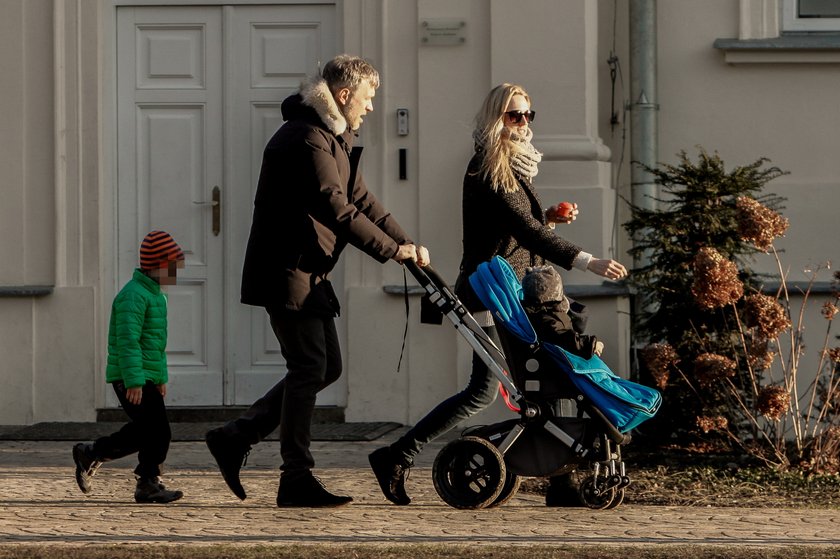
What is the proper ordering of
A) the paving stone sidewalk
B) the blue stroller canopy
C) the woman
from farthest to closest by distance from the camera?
the woman, the blue stroller canopy, the paving stone sidewalk

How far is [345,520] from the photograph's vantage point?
6262 millimetres

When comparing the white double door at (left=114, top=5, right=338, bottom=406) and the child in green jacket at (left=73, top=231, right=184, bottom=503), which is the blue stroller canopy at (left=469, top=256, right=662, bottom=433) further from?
the white double door at (left=114, top=5, right=338, bottom=406)

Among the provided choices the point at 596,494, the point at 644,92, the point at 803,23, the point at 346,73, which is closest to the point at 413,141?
the point at 644,92

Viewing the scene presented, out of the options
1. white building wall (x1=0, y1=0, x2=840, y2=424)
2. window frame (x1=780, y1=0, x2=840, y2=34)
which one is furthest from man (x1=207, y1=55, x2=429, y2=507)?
window frame (x1=780, y1=0, x2=840, y2=34)

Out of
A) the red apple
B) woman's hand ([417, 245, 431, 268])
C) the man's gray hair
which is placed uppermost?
the man's gray hair

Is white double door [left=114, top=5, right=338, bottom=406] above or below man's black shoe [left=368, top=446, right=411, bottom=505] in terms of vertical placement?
above

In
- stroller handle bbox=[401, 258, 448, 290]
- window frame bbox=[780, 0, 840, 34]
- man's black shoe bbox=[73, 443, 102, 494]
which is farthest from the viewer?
window frame bbox=[780, 0, 840, 34]

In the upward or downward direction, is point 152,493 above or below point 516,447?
below

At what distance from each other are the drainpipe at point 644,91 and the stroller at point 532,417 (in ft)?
10.8

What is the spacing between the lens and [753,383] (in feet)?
24.5

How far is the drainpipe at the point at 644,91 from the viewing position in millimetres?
9523

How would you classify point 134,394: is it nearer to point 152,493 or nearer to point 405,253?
point 152,493

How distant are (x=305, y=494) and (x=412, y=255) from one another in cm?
109

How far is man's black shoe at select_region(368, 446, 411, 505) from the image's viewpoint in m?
6.57
